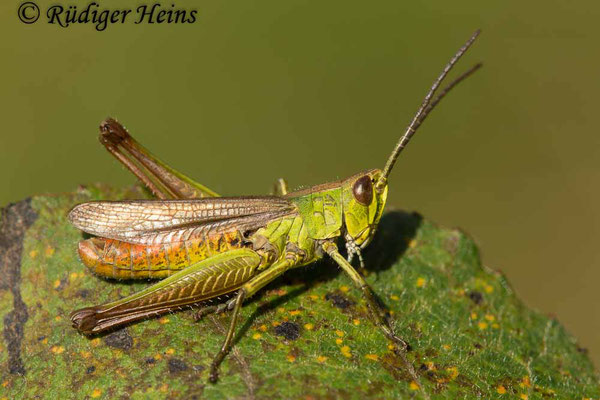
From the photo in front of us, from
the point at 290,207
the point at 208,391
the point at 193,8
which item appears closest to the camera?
the point at 208,391

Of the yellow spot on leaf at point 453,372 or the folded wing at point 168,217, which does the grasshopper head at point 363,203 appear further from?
the yellow spot on leaf at point 453,372

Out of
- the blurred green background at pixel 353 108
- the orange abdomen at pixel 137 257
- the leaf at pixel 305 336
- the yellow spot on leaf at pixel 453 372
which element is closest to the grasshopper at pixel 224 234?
the orange abdomen at pixel 137 257

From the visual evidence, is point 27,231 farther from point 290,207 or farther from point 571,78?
point 571,78

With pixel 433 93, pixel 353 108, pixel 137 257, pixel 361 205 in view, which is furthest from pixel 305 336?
pixel 353 108

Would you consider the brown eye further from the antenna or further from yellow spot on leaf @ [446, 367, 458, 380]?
yellow spot on leaf @ [446, 367, 458, 380]

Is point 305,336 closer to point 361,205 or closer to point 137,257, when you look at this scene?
point 361,205

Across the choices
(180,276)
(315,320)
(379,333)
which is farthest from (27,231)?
(379,333)

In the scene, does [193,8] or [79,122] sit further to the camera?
[193,8]
